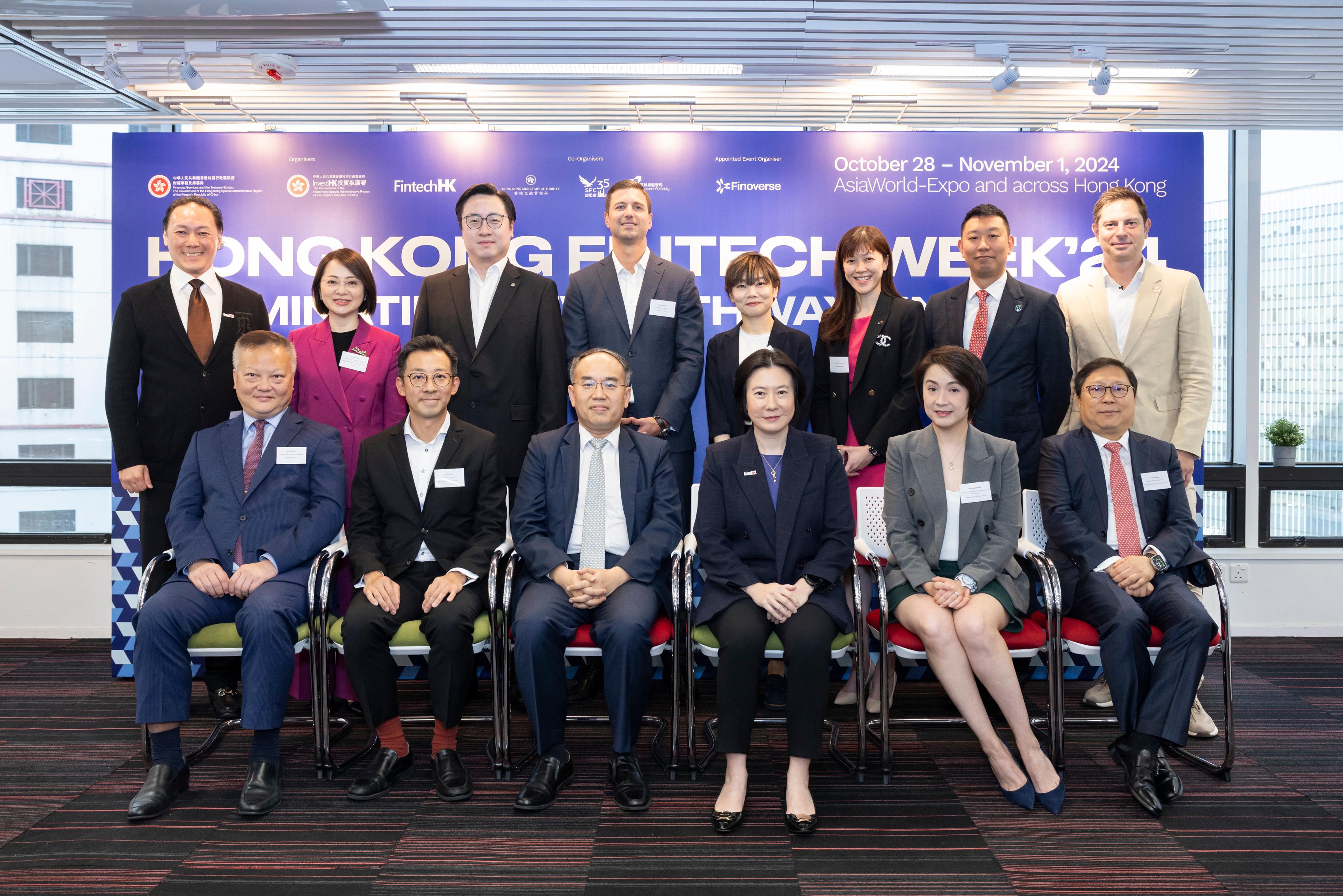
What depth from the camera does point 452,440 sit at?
3.31 m

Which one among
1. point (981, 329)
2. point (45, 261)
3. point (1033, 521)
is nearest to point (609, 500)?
point (1033, 521)

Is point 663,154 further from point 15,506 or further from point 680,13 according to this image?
point 15,506

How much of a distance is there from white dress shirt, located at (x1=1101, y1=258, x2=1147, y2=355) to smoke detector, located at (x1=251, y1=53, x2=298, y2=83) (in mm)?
3912

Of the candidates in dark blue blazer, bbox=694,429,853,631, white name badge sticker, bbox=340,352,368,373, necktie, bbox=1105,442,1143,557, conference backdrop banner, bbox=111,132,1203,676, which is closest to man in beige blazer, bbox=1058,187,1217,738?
necktie, bbox=1105,442,1143,557

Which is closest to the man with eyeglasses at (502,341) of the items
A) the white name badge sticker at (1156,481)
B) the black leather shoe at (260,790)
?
the black leather shoe at (260,790)

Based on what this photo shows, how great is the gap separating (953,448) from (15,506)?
533 cm

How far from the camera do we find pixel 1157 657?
3088 millimetres

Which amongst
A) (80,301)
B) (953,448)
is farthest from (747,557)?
(80,301)

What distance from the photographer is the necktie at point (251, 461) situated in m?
3.25

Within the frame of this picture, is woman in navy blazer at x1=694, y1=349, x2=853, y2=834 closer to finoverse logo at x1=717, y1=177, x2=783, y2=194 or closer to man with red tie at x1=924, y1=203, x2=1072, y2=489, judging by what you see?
man with red tie at x1=924, y1=203, x2=1072, y2=489

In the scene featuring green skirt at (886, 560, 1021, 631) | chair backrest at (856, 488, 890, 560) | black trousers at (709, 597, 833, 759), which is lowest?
black trousers at (709, 597, 833, 759)

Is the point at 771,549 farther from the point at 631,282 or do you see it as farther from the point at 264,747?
the point at 264,747

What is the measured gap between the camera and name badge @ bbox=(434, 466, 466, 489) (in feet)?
10.7

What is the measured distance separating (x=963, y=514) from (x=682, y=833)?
147cm
